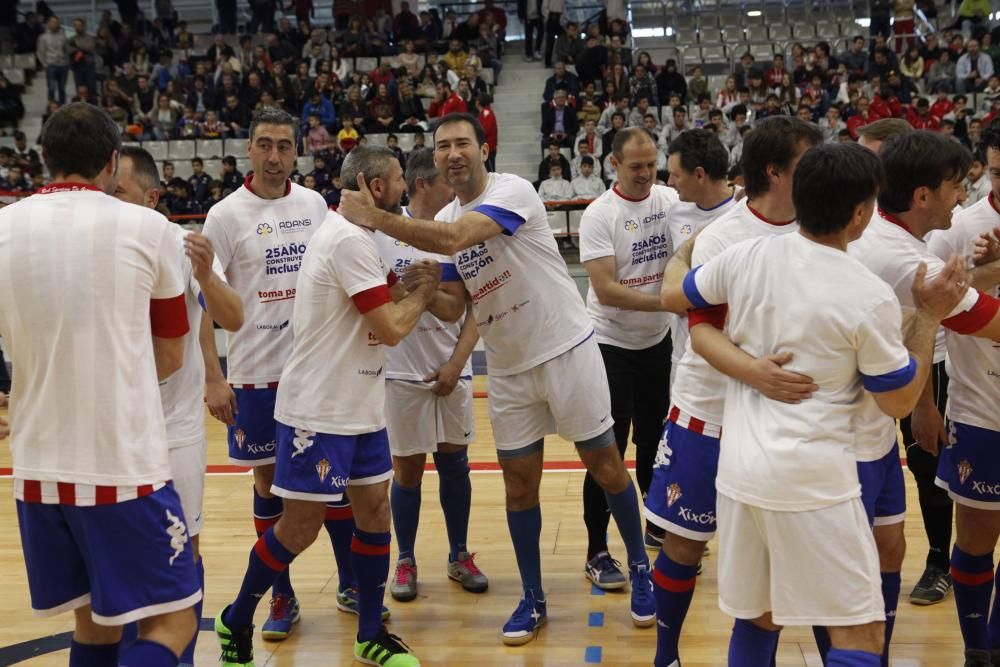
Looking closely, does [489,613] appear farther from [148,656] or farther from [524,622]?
[148,656]

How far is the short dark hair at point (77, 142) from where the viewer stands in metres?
2.99

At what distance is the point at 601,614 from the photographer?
4840mm

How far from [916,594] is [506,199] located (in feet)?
9.12

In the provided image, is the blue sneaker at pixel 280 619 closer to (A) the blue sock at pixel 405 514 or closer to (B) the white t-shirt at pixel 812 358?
(A) the blue sock at pixel 405 514

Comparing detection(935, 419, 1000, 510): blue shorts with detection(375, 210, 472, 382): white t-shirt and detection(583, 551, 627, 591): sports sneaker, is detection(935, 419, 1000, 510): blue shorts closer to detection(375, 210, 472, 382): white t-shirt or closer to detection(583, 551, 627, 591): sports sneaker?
detection(583, 551, 627, 591): sports sneaker

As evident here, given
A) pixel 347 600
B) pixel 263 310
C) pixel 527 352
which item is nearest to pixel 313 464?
pixel 263 310

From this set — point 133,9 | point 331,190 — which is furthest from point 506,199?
point 133,9

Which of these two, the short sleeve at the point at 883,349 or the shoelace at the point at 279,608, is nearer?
the short sleeve at the point at 883,349

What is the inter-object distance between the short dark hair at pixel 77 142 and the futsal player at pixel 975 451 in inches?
120

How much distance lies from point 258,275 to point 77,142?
1811 mm

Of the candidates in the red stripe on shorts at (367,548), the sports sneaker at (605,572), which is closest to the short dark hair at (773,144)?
the red stripe on shorts at (367,548)

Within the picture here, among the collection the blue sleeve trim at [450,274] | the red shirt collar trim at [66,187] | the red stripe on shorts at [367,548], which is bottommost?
the red stripe on shorts at [367,548]

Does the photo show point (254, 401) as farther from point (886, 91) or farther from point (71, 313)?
point (886, 91)

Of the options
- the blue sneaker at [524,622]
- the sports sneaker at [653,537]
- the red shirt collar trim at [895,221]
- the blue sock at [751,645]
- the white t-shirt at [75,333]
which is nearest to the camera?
the white t-shirt at [75,333]
